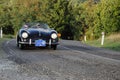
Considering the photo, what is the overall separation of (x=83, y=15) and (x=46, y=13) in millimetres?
7757

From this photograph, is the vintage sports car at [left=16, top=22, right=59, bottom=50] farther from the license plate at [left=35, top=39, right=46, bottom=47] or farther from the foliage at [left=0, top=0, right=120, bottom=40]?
the foliage at [left=0, top=0, right=120, bottom=40]

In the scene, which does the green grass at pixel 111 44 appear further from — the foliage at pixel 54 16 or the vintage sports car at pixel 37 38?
the foliage at pixel 54 16

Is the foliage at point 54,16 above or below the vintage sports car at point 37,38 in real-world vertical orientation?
above

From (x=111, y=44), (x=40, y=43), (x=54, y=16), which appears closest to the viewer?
(x=40, y=43)

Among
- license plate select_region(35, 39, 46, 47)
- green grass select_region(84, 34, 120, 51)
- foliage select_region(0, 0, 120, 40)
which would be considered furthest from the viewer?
foliage select_region(0, 0, 120, 40)

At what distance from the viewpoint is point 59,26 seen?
5478 centimetres

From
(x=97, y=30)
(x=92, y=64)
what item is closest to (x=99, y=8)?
(x=97, y=30)

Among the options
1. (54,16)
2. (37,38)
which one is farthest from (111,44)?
(54,16)

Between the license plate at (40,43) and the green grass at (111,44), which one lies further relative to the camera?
the green grass at (111,44)

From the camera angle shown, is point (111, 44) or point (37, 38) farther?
point (111, 44)

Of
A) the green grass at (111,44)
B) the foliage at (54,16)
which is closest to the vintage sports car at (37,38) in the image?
the green grass at (111,44)

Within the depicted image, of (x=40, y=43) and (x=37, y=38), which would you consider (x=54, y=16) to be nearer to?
(x=37, y=38)

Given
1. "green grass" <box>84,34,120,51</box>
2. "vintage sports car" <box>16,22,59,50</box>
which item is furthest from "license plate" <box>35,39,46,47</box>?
"green grass" <box>84,34,120,51</box>

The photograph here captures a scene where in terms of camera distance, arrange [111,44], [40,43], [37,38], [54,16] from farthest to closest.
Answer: [54,16], [111,44], [37,38], [40,43]
